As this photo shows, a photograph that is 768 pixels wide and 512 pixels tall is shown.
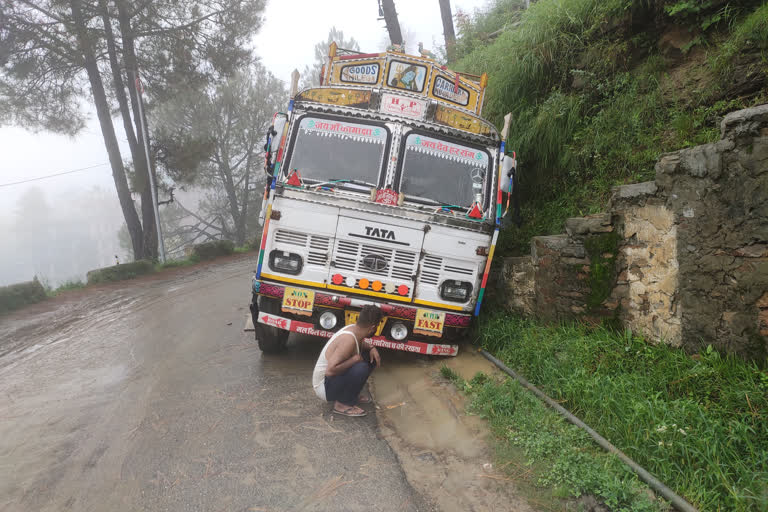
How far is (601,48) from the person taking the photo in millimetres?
6461

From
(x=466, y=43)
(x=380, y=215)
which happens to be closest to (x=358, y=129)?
(x=380, y=215)

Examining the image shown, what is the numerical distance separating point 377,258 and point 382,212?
498mm

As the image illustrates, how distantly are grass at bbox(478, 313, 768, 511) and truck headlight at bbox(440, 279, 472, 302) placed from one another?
3.33 feet

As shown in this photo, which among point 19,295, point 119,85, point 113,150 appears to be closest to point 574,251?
point 19,295

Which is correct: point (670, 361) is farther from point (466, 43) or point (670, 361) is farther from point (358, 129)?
point (466, 43)

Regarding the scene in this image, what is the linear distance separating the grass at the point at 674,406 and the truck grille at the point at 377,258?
1513 millimetres

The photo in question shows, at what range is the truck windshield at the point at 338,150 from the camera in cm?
507

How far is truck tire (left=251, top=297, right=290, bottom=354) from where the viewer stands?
4.93m

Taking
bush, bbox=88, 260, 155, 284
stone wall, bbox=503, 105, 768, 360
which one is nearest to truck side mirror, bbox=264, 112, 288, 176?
stone wall, bbox=503, 105, 768, 360

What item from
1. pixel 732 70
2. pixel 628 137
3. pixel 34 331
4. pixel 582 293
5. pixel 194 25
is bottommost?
pixel 34 331

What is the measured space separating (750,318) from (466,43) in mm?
12757

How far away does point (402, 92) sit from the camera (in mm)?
5426

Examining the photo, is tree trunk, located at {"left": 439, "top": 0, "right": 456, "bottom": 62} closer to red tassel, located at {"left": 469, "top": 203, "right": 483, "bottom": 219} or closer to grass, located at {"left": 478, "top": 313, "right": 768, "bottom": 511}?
red tassel, located at {"left": 469, "top": 203, "right": 483, "bottom": 219}

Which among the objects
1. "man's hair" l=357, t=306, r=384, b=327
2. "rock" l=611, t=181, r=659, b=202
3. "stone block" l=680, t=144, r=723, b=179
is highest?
"stone block" l=680, t=144, r=723, b=179
